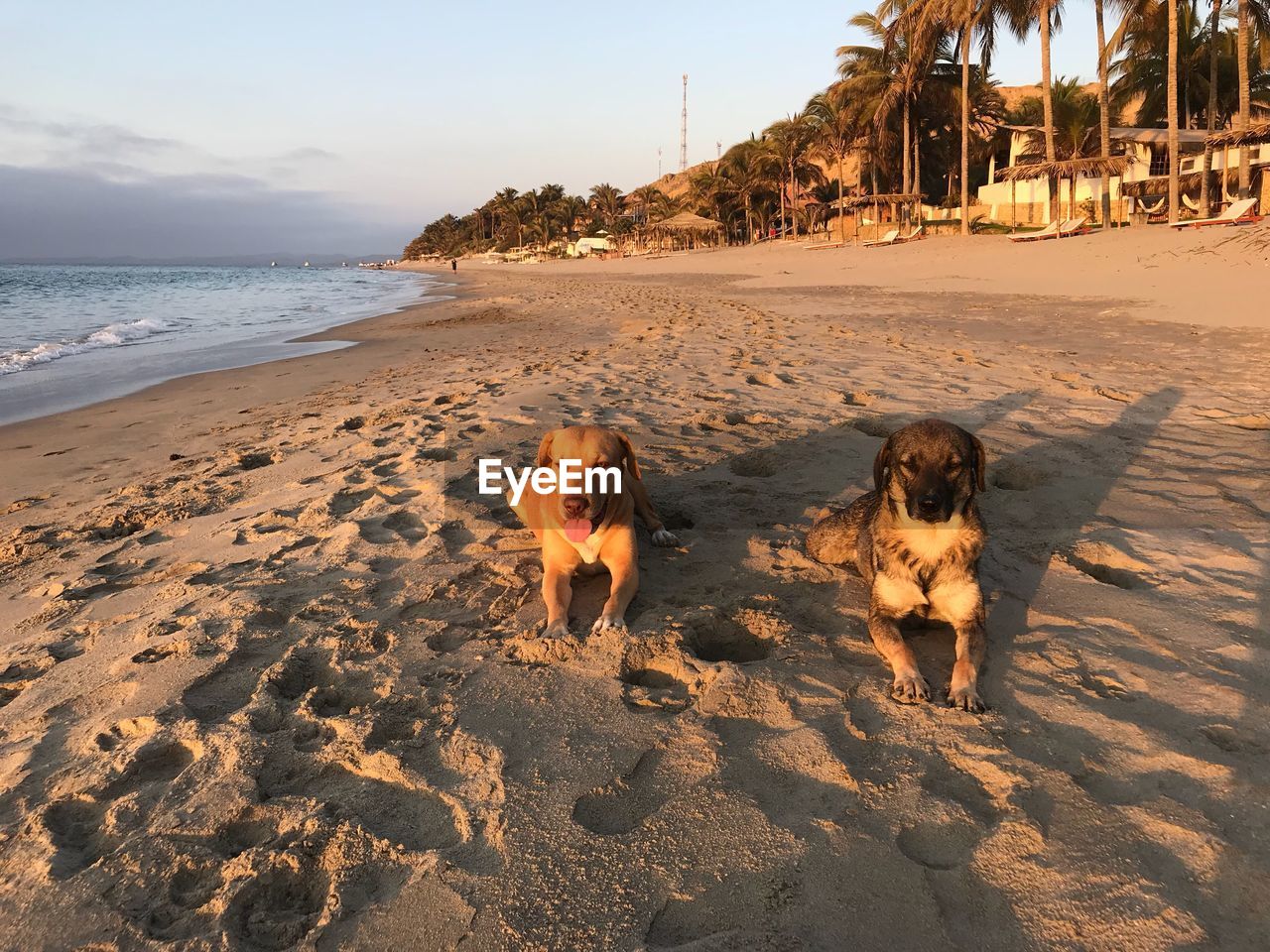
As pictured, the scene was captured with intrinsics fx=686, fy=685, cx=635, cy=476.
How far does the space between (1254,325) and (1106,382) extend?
A: 5.47m

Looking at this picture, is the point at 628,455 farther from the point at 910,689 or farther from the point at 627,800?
the point at 627,800

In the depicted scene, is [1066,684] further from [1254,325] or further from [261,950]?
[1254,325]

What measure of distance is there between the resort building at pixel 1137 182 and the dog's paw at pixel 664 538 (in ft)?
111

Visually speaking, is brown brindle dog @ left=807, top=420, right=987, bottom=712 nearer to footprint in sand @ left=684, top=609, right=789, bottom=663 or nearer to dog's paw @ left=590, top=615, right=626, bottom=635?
footprint in sand @ left=684, top=609, right=789, bottom=663

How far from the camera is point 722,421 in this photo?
280 inches

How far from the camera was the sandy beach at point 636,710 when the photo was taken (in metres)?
2.05

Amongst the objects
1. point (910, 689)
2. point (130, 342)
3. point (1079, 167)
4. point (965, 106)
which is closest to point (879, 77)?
point (965, 106)

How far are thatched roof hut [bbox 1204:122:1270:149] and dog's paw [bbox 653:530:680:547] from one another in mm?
34108

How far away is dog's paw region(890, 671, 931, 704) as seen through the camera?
2979 millimetres

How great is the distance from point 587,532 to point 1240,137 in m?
35.1

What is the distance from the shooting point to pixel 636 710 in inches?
118

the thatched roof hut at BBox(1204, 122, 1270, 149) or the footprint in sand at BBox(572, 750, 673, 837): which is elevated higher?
the thatched roof hut at BBox(1204, 122, 1270, 149)

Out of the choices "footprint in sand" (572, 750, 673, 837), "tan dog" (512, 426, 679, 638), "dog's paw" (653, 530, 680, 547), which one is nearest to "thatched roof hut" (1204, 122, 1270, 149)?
"dog's paw" (653, 530, 680, 547)

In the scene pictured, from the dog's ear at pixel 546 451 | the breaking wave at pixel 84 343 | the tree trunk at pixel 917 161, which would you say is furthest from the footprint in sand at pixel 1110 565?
the tree trunk at pixel 917 161
